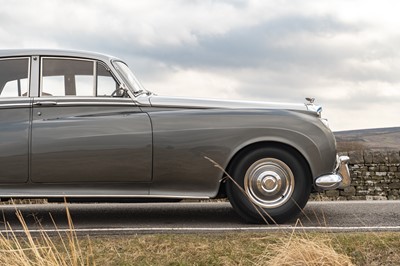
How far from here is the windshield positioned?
5.74 m

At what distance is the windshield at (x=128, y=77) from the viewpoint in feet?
18.8

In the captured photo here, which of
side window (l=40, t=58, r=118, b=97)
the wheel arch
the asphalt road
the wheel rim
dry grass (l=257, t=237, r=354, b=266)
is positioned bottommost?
the asphalt road

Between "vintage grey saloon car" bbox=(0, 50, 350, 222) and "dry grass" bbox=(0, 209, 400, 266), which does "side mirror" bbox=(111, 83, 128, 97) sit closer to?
"vintage grey saloon car" bbox=(0, 50, 350, 222)

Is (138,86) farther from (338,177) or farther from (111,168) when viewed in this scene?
(338,177)

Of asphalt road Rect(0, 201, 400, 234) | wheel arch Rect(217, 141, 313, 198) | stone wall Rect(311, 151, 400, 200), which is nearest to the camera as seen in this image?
asphalt road Rect(0, 201, 400, 234)

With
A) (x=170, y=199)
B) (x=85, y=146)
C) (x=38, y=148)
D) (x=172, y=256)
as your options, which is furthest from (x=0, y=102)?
→ (x=172, y=256)

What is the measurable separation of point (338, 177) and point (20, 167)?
9.81 feet

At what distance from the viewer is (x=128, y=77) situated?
586 cm

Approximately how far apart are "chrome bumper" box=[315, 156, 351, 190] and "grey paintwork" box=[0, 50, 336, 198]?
66 millimetres

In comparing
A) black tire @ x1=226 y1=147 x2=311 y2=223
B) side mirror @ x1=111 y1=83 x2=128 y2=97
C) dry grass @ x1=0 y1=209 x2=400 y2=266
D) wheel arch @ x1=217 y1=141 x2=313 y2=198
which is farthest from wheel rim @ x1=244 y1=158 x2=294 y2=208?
side mirror @ x1=111 y1=83 x2=128 y2=97

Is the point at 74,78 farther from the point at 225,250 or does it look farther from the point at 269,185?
the point at 225,250

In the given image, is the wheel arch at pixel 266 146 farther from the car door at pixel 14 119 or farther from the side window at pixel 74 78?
the car door at pixel 14 119

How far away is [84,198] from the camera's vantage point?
17.9 ft

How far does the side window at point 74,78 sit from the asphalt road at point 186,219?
126cm
